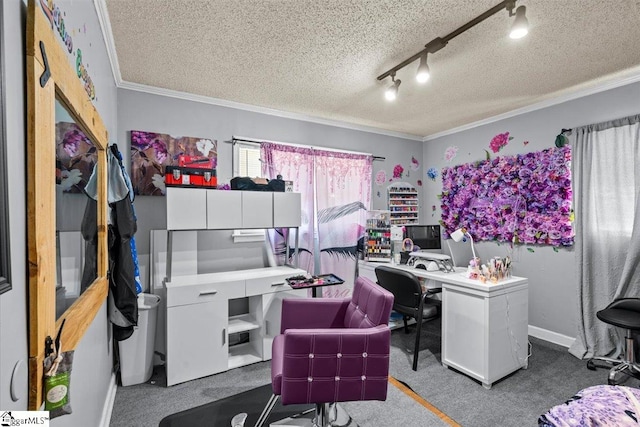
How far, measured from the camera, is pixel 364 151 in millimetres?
4262

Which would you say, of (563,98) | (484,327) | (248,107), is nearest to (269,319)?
(484,327)

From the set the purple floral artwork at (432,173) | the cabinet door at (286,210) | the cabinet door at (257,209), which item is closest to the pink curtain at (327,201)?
the cabinet door at (286,210)

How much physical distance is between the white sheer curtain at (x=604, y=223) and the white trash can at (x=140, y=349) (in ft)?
12.8

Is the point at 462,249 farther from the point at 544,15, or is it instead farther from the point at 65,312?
the point at 65,312

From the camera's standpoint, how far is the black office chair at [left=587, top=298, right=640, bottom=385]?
240 cm

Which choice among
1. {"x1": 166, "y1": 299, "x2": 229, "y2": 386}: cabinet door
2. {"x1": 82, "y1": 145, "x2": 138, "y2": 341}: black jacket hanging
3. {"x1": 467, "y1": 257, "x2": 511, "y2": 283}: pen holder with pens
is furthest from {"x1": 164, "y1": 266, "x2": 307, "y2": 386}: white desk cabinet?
{"x1": 467, "y1": 257, "x2": 511, "y2": 283}: pen holder with pens

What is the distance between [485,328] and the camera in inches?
96.0

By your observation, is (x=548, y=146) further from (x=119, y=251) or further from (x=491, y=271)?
(x=119, y=251)

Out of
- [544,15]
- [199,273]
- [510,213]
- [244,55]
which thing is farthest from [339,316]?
[510,213]

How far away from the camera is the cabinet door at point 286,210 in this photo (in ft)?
10.2

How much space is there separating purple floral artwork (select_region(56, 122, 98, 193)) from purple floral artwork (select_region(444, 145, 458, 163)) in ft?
13.6

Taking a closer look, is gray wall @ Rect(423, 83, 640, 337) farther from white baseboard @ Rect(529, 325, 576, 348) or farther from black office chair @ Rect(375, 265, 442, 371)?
black office chair @ Rect(375, 265, 442, 371)

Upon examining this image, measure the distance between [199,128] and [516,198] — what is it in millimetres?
3575

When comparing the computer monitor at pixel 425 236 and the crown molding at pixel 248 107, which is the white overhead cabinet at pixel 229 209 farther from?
the computer monitor at pixel 425 236
